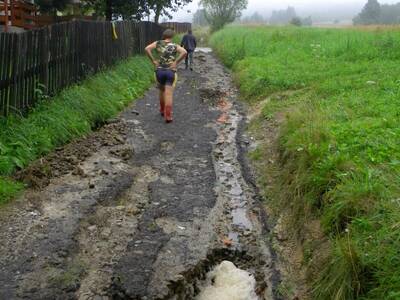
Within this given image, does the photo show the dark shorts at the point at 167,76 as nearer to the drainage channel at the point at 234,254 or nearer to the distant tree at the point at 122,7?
the drainage channel at the point at 234,254

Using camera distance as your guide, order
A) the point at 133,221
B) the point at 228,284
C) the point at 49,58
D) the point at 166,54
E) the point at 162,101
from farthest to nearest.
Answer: the point at 162,101
the point at 166,54
the point at 49,58
the point at 133,221
the point at 228,284

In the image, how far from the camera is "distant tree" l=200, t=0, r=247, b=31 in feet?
179

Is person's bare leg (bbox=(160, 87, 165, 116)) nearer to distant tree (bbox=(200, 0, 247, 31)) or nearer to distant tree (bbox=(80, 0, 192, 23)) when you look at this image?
distant tree (bbox=(80, 0, 192, 23))

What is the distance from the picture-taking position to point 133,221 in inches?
206

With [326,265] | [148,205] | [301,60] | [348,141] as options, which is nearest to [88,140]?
[148,205]

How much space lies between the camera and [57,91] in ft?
29.6

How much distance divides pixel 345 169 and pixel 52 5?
63.8 ft

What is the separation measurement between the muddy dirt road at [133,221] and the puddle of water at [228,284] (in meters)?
0.08

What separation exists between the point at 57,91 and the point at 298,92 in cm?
526

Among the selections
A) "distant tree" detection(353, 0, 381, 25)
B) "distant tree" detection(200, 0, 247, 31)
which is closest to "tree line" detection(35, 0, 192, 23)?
"distant tree" detection(200, 0, 247, 31)

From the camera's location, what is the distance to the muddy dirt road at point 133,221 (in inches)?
163

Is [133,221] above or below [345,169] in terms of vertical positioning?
below

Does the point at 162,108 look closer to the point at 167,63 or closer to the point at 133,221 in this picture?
the point at 167,63

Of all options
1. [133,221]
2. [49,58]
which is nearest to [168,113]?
[49,58]
